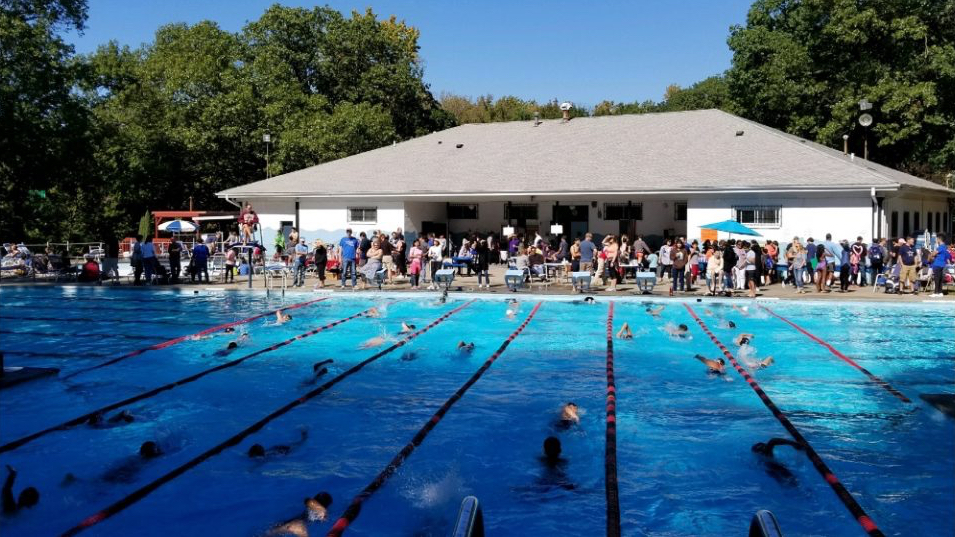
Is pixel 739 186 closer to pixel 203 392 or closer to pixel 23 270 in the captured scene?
pixel 203 392

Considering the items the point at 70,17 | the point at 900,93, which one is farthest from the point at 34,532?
the point at 900,93

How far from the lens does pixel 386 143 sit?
45.5 metres

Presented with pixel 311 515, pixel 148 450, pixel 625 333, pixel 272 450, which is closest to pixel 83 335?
pixel 148 450

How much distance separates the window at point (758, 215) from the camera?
84.7 ft

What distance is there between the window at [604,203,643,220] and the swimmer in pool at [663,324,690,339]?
13.3m

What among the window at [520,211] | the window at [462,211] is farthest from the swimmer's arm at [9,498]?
the window at [462,211]

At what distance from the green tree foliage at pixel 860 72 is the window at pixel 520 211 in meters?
15.1

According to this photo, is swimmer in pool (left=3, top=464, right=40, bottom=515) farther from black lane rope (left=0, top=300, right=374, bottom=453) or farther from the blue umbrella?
the blue umbrella

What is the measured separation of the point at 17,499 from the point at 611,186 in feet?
72.8

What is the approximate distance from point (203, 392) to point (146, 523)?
205 inches

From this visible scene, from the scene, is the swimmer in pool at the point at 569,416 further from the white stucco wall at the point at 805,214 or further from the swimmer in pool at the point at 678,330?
the white stucco wall at the point at 805,214

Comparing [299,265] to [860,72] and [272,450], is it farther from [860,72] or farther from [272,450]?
[860,72]

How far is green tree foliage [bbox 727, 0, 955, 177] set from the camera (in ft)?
115

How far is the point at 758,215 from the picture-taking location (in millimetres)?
26109
